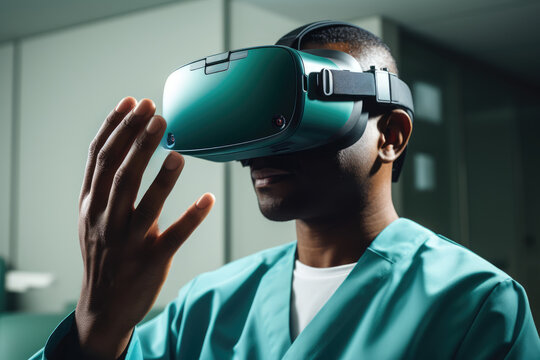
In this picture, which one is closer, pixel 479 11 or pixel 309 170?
pixel 309 170

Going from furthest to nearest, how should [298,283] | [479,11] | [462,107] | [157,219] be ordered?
[462,107]
[479,11]
[298,283]
[157,219]

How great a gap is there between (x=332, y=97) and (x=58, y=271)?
188 cm

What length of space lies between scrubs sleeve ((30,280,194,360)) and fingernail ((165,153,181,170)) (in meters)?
0.23

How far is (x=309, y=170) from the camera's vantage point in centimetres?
65

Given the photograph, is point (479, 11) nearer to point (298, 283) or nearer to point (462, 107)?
point (462, 107)

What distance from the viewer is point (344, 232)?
0.71 m

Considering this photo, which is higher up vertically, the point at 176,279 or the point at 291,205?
the point at 291,205

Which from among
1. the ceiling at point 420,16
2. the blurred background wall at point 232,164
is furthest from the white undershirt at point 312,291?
the ceiling at point 420,16

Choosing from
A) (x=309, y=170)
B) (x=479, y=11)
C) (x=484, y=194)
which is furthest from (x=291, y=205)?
(x=484, y=194)

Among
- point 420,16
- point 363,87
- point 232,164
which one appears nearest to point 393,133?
point 363,87

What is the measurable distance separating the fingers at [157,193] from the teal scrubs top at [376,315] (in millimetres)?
171

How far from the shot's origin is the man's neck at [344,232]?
2.32 ft

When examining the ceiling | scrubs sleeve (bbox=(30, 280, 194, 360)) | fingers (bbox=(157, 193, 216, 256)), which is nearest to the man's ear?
fingers (bbox=(157, 193, 216, 256))

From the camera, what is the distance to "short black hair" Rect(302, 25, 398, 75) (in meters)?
0.71
